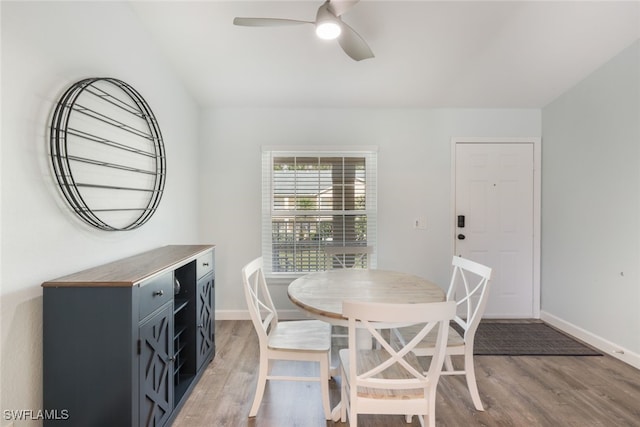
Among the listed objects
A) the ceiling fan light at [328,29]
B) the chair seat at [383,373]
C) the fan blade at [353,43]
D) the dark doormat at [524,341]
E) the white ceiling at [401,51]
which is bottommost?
the dark doormat at [524,341]

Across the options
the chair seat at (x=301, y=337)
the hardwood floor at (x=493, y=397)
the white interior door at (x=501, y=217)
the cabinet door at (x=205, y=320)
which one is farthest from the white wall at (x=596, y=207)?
the cabinet door at (x=205, y=320)

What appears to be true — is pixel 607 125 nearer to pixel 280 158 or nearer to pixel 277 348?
pixel 280 158

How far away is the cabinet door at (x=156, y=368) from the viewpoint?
142 cm

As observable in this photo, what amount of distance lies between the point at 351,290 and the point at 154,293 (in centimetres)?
111

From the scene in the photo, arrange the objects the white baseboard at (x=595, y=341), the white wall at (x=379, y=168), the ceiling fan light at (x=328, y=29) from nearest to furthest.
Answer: the ceiling fan light at (x=328, y=29) → the white baseboard at (x=595, y=341) → the white wall at (x=379, y=168)

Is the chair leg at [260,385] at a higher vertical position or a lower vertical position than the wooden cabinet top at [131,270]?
lower

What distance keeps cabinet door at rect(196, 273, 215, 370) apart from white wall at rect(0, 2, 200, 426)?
23.6 inches

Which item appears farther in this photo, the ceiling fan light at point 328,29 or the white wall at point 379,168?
the white wall at point 379,168

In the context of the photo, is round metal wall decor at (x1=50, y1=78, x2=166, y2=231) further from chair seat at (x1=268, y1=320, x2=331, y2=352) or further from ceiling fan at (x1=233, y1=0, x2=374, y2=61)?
chair seat at (x1=268, y1=320, x2=331, y2=352)

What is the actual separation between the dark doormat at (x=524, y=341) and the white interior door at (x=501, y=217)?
10.1 inches

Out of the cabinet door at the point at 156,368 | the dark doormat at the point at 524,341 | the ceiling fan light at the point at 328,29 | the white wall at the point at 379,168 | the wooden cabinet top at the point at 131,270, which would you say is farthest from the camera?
the white wall at the point at 379,168

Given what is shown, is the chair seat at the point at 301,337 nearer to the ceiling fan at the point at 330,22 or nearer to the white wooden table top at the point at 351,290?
the white wooden table top at the point at 351,290

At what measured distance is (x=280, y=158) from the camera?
3328 millimetres

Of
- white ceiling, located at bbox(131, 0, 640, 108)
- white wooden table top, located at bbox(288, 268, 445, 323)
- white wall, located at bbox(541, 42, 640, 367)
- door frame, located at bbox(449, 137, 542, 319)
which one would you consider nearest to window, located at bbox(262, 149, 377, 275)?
white ceiling, located at bbox(131, 0, 640, 108)
